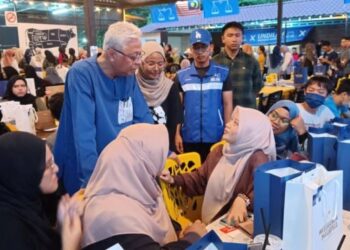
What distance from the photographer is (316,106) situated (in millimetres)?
2836

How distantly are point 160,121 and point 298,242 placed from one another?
1.50m

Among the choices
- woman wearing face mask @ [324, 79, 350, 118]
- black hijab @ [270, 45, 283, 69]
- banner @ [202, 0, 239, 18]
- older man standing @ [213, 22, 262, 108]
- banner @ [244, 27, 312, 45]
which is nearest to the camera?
older man standing @ [213, 22, 262, 108]

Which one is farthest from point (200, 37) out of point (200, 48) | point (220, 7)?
point (220, 7)

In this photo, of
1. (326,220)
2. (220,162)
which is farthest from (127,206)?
(220,162)

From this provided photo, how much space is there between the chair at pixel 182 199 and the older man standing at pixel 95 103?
1.24 ft

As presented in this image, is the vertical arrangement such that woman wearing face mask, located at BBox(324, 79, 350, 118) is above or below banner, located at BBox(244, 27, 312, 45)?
below

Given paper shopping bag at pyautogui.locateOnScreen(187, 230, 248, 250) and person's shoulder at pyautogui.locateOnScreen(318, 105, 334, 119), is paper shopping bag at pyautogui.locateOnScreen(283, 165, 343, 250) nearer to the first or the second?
paper shopping bag at pyautogui.locateOnScreen(187, 230, 248, 250)

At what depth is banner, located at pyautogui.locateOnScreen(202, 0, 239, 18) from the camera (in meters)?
11.2

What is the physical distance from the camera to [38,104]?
482 centimetres

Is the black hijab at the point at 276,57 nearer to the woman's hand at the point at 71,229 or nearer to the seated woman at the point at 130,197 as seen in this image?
the seated woman at the point at 130,197

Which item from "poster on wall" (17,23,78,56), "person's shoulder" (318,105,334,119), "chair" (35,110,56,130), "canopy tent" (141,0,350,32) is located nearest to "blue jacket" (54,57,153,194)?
"person's shoulder" (318,105,334,119)

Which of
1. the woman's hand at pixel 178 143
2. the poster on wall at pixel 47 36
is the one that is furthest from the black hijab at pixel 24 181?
the poster on wall at pixel 47 36

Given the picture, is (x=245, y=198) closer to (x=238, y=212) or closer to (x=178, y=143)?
(x=238, y=212)

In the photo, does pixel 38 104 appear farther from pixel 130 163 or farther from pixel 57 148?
pixel 130 163
